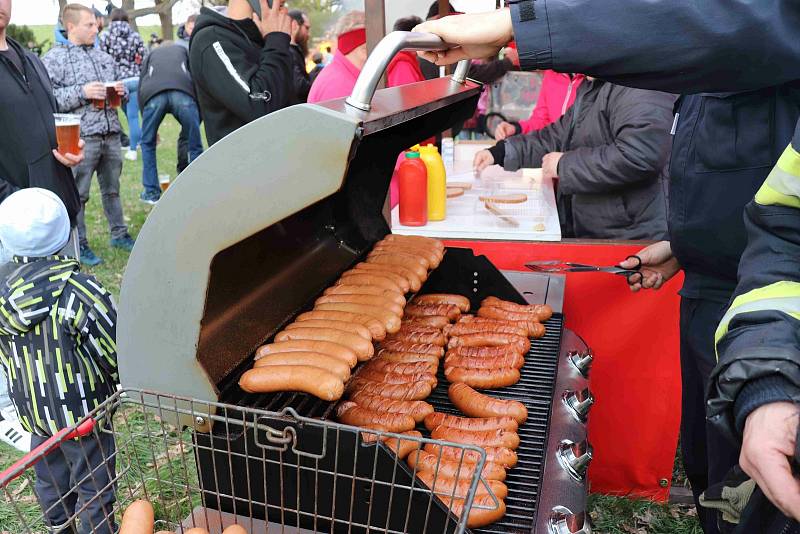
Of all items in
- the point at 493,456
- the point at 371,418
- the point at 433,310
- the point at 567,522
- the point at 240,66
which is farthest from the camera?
the point at 240,66

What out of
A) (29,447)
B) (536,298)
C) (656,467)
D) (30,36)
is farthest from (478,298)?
(30,36)

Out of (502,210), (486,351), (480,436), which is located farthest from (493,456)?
(502,210)

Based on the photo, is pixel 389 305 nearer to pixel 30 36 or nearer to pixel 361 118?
A: pixel 361 118

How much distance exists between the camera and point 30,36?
66.8ft

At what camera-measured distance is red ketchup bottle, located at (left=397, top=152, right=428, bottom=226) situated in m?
4.17

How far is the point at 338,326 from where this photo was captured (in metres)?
2.36

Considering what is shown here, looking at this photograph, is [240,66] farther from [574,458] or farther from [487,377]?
[574,458]

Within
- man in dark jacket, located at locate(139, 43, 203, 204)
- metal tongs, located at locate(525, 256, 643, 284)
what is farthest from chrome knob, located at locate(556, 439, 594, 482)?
man in dark jacket, located at locate(139, 43, 203, 204)

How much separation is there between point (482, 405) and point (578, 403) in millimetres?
397

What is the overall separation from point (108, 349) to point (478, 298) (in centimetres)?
184

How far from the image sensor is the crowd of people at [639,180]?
158cm

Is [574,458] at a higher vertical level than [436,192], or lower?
lower

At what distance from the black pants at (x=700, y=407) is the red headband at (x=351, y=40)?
3.74m

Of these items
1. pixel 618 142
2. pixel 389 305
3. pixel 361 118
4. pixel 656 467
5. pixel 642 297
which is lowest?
pixel 656 467
